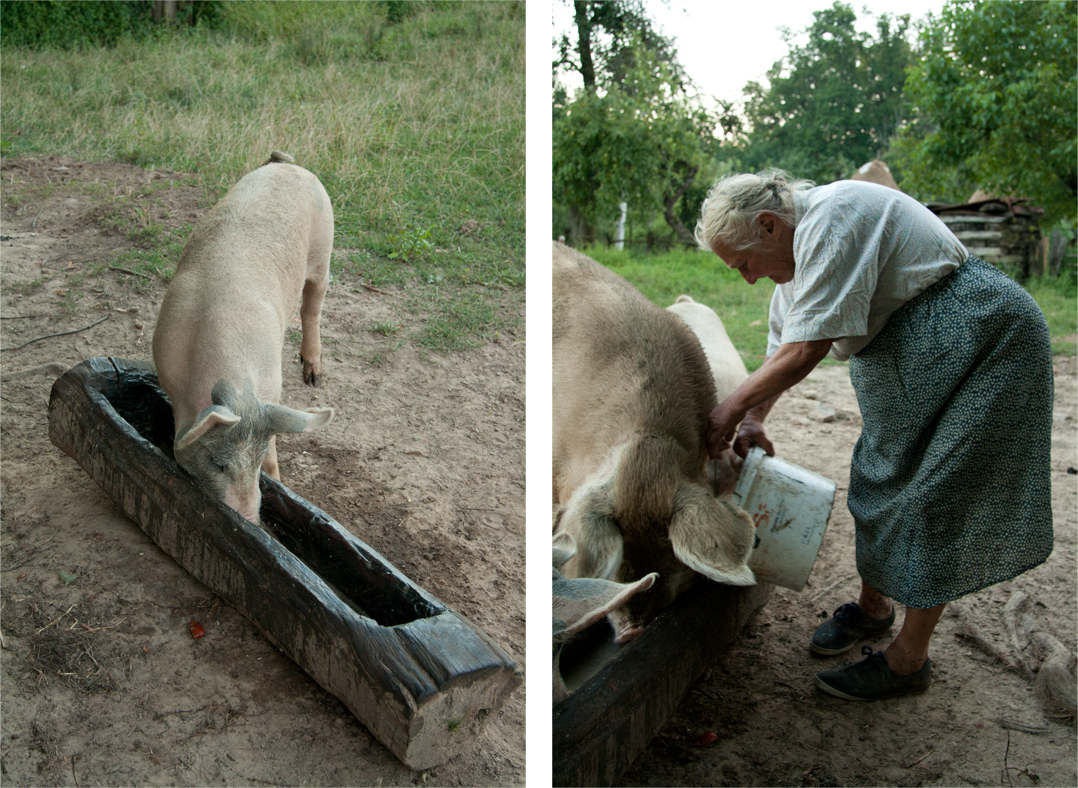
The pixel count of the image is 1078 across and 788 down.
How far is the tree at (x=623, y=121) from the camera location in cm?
287

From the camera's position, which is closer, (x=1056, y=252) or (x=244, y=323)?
(x=244, y=323)

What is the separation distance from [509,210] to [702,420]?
1.37m

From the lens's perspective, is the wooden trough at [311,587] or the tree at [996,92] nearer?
the wooden trough at [311,587]

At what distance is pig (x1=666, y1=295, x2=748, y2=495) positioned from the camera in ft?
9.17

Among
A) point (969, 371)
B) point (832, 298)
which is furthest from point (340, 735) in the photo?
point (969, 371)

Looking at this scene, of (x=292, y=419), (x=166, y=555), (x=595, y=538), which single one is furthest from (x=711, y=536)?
(x=166, y=555)

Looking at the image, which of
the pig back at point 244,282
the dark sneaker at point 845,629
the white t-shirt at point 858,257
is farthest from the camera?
the dark sneaker at point 845,629

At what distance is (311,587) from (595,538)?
81 centimetres

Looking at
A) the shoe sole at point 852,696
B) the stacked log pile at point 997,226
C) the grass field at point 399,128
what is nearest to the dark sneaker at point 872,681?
the shoe sole at point 852,696

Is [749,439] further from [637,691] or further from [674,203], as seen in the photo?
[674,203]

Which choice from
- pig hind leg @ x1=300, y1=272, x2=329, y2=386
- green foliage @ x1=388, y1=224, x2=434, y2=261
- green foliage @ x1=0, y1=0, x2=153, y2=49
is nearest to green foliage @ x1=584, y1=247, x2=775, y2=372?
green foliage @ x1=388, y1=224, x2=434, y2=261

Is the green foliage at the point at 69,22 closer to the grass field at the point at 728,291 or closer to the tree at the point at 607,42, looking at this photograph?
the tree at the point at 607,42

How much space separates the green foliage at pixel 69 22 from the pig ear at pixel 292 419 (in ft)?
5.67

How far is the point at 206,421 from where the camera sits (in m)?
2.28
